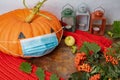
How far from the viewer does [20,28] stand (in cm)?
115

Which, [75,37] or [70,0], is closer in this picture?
[75,37]

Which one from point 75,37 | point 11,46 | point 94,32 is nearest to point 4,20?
point 11,46

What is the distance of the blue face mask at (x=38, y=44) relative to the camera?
1.14 metres

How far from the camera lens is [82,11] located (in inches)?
53.7

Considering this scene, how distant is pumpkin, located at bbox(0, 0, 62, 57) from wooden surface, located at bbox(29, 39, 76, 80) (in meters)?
0.08

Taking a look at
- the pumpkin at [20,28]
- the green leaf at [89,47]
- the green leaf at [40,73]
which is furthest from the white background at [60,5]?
the green leaf at [40,73]

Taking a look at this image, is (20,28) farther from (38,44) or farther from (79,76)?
(79,76)

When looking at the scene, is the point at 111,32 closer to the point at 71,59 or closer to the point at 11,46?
the point at 71,59

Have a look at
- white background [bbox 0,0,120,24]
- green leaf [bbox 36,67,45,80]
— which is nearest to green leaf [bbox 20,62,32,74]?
green leaf [bbox 36,67,45,80]

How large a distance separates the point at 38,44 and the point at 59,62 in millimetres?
142

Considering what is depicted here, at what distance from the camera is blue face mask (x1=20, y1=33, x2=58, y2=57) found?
1.14 m

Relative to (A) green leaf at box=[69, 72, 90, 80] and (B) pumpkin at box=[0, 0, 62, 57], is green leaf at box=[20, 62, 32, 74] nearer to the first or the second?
(B) pumpkin at box=[0, 0, 62, 57]

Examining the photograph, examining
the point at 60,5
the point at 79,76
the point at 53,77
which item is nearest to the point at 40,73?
the point at 53,77

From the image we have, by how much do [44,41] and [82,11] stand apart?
1.10 ft
